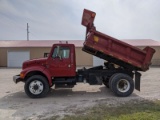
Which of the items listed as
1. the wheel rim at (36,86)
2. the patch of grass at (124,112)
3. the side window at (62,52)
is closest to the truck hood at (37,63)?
the side window at (62,52)

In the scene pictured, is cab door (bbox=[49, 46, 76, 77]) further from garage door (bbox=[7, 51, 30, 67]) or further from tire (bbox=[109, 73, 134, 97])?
garage door (bbox=[7, 51, 30, 67])

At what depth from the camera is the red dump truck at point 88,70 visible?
10062 millimetres

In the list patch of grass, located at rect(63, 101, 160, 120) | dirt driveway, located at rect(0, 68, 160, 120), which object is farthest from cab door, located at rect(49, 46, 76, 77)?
patch of grass, located at rect(63, 101, 160, 120)

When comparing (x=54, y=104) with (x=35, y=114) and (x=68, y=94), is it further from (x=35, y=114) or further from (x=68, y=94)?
(x=68, y=94)

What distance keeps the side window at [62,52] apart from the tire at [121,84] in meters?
2.24

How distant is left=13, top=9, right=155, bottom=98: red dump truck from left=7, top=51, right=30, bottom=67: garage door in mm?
24789

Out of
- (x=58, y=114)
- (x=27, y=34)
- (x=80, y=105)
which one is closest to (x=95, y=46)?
(x=80, y=105)

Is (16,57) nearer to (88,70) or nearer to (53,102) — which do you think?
(88,70)

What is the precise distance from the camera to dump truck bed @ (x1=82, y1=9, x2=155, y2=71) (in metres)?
9.97

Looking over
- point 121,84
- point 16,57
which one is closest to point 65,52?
point 121,84

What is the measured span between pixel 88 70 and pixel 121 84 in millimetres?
1580

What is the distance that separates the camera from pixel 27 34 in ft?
214

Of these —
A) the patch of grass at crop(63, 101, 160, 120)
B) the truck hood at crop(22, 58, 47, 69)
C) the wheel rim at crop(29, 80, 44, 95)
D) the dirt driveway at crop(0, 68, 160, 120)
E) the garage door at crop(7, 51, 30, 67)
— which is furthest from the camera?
the garage door at crop(7, 51, 30, 67)

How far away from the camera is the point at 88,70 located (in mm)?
10766
